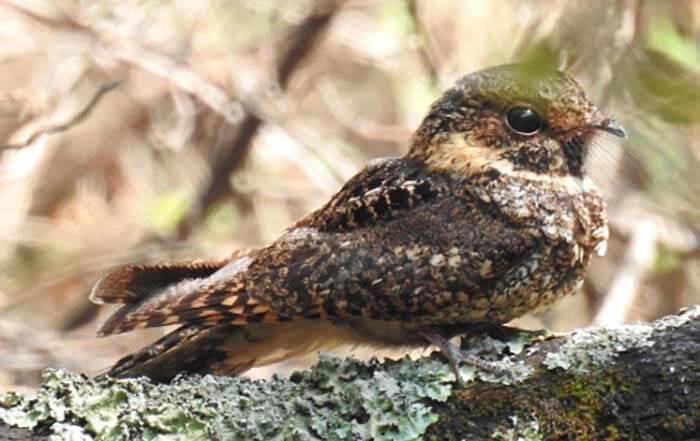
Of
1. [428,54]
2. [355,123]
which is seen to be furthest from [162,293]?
[355,123]

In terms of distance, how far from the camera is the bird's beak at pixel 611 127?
2.23m

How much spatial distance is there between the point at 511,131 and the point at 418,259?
1.23 feet

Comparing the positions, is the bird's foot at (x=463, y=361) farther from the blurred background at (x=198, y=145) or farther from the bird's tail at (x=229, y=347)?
the blurred background at (x=198, y=145)

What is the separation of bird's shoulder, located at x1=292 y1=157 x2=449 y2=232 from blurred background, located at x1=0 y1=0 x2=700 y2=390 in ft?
3.96

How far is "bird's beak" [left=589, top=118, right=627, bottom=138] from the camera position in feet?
7.33

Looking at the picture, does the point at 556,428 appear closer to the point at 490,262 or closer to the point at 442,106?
the point at 490,262

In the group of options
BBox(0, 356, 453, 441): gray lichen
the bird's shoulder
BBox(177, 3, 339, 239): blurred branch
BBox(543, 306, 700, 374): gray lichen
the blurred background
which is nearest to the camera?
BBox(0, 356, 453, 441): gray lichen

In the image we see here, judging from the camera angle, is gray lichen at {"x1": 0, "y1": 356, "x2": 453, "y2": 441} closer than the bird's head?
Yes

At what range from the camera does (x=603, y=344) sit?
1831mm

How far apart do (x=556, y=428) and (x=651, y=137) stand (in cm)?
62

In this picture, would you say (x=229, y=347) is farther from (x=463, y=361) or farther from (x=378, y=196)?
(x=463, y=361)

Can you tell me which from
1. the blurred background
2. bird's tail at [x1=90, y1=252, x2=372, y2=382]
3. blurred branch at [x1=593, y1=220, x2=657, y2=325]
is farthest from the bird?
blurred branch at [x1=593, y1=220, x2=657, y2=325]

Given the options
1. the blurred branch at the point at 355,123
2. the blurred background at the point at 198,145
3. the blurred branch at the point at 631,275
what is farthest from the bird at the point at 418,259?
the blurred branch at the point at 355,123

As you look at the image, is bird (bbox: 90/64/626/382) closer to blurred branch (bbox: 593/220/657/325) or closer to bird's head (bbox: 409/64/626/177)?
bird's head (bbox: 409/64/626/177)
